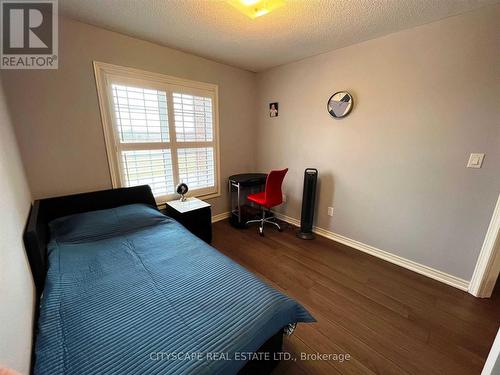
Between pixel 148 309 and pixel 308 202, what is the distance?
2.21 metres

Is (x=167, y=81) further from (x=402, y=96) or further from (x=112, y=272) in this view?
(x=402, y=96)

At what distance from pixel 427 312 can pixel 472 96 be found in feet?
6.01

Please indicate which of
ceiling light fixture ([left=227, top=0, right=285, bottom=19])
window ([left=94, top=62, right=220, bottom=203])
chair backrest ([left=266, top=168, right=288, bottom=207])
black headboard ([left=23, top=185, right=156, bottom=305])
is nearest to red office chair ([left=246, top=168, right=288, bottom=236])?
chair backrest ([left=266, top=168, right=288, bottom=207])

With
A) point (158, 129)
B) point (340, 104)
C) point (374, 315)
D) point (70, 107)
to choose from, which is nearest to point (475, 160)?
point (340, 104)

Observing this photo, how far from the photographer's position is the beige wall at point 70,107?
5.61ft

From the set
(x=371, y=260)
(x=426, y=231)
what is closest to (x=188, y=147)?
(x=371, y=260)

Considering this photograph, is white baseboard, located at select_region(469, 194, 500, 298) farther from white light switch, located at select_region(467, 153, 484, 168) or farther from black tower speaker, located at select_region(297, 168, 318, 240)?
black tower speaker, located at select_region(297, 168, 318, 240)

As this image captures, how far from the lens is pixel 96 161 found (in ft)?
6.90

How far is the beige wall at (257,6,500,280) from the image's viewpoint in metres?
1.67

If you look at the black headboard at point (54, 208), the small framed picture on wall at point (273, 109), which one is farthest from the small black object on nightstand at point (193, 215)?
the small framed picture on wall at point (273, 109)

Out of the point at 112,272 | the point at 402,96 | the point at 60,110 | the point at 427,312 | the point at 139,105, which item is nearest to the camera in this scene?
the point at 112,272

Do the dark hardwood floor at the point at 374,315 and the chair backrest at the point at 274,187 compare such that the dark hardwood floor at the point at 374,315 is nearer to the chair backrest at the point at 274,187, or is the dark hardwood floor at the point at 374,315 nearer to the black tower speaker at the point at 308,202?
the black tower speaker at the point at 308,202

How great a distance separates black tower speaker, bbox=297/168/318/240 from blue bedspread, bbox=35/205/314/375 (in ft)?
5.34

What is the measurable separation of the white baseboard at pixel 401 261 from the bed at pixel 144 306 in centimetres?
167
